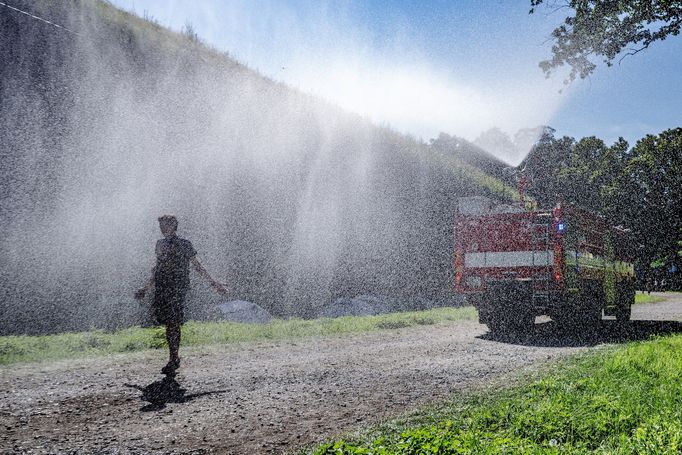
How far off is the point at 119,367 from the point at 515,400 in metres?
4.86

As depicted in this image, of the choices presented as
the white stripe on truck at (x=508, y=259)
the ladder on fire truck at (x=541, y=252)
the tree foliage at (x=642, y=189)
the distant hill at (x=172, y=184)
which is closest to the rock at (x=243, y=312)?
the distant hill at (x=172, y=184)

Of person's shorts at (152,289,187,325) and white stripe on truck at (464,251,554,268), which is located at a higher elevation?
white stripe on truck at (464,251,554,268)

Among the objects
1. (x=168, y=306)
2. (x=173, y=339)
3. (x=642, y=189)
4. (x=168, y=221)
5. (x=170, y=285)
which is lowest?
(x=173, y=339)

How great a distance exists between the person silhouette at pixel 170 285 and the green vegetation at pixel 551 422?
3.13m

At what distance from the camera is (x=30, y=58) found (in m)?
11.6

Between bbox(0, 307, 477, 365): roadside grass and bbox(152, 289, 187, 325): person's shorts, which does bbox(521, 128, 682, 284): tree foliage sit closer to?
bbox(0, 307, 477, 365): roadside grass

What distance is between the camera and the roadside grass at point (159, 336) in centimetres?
725

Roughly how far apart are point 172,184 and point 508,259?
8888mm

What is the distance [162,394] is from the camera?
4863 millimetres

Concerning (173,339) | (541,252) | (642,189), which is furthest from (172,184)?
(642,189)

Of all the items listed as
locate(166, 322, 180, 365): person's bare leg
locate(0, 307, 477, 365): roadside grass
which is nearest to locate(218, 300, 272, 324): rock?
locate(0, 307, 477, 365): roadside grass

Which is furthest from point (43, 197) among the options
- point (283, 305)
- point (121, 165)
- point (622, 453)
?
point (622, 453)

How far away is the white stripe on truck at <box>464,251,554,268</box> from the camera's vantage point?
9.88m

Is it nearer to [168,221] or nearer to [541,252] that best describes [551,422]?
[168,221]
